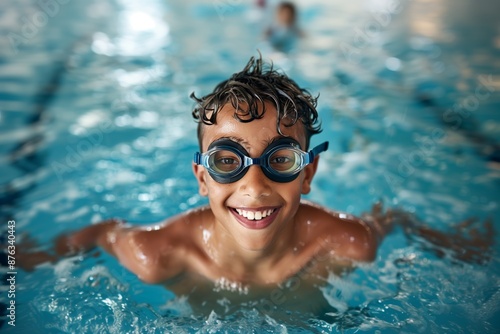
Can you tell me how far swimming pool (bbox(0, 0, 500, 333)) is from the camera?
2555 mm

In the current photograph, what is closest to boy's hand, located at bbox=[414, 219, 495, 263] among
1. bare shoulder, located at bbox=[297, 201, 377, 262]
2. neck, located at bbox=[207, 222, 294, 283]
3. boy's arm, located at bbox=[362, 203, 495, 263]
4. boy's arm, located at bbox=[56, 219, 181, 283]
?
boy's arm, located at bbox=[362, 203, 495, 263]

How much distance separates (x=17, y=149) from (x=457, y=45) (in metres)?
6.09

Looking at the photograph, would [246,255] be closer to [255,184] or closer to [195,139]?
[255,184]

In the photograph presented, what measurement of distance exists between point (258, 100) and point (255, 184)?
343 mm

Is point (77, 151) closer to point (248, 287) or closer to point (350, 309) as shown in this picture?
point (248, 287)

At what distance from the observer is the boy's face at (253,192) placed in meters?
2.06

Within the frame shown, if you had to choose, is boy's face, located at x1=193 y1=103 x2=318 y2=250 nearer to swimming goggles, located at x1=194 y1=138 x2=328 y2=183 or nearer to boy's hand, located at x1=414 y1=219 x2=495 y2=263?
swimming goggles, located at x1=194 y1=138 x2=328 y2=183

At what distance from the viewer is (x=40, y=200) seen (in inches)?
149

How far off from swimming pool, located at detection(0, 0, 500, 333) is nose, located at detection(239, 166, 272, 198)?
0.73m

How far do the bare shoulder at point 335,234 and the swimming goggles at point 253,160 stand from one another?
529mm

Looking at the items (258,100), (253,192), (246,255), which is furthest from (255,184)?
(246,255)

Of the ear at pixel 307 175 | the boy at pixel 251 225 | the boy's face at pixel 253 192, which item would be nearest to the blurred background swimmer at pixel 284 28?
the boy at pixel 251 225

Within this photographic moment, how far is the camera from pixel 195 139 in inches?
182

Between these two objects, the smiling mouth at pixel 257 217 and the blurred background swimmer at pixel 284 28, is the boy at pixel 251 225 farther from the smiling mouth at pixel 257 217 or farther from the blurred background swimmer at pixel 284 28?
the blurred background swimmer at pixel 284 28
